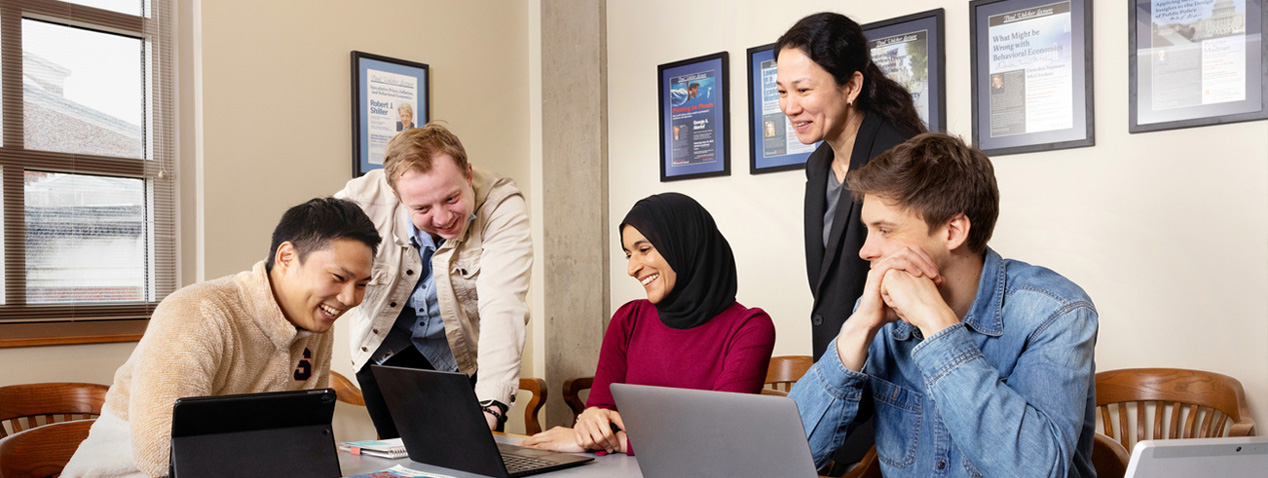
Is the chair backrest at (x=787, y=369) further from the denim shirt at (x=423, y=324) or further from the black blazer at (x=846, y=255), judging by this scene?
the denim shirt at (x=423, y=324)

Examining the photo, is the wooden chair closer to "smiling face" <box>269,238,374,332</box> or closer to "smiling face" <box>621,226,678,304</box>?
"smiling face" <box>621,226,678,304</box>

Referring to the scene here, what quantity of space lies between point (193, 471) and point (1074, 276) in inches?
107

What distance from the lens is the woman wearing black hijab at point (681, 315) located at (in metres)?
2.14

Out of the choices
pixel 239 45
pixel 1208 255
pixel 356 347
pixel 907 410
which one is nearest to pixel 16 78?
pixel 239 45

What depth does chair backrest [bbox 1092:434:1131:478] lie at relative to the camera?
6.01ft

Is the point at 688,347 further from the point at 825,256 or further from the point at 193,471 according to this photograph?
the point at 193,471

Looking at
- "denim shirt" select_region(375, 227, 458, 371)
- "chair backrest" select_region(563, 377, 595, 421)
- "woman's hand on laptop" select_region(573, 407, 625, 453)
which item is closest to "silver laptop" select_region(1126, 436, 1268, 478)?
"woman's hand on laptop" select_region(573, 407, 625, 453)

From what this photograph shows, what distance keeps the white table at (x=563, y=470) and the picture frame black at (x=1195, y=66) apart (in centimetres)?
212

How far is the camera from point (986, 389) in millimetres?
1272

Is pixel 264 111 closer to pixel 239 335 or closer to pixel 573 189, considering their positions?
pixel 573 189

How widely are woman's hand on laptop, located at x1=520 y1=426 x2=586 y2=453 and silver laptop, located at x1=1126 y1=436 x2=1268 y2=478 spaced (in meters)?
1.16

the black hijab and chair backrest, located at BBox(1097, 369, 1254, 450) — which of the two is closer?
the black hijab

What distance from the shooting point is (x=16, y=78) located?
3.25 m

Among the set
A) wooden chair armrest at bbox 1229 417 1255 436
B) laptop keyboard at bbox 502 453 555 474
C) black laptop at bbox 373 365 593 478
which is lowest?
wooden chair armrest at bbox 1229 417 1255 436
